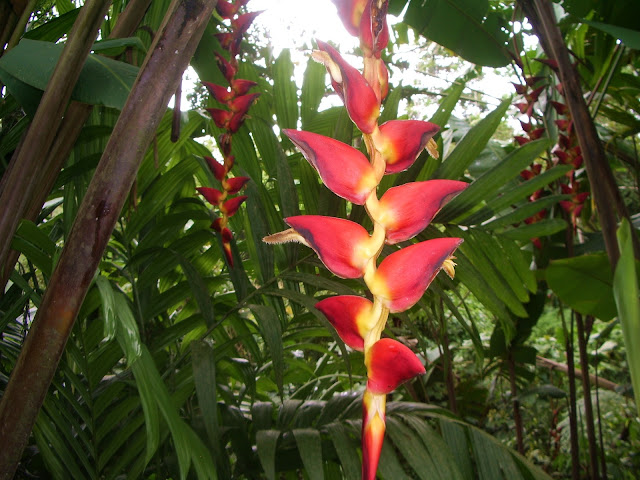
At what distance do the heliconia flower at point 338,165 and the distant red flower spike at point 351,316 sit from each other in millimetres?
45

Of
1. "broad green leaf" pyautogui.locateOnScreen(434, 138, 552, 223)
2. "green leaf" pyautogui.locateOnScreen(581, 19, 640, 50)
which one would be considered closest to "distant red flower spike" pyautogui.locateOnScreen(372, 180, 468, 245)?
"broad green leaf" pyautogui.locateOnScreen(434, 138, 552, 223)

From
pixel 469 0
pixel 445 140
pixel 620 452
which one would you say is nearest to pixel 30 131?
pixel 445 140

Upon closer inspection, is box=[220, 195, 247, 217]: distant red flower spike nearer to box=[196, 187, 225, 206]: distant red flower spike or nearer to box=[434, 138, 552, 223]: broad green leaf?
box=[196, 187, 225, 206]: distant red flower spike

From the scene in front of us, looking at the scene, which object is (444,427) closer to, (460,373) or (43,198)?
(43,198)

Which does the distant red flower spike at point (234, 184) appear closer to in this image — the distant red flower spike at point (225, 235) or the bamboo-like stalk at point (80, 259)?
the distant red flower spike at point (225, 235)

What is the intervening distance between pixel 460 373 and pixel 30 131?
266 cm

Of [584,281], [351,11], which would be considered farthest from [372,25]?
[584,281]

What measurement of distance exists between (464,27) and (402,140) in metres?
1.24

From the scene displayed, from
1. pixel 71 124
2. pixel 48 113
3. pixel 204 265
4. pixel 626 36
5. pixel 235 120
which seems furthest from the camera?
pixel 204 265

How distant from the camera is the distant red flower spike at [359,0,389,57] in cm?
24

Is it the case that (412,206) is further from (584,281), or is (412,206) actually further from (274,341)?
(584,281)

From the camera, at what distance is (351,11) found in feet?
0.80

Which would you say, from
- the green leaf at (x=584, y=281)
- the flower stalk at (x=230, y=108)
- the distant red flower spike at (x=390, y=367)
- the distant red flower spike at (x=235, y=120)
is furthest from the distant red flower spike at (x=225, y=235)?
the green leaf at (x=584, y=281)

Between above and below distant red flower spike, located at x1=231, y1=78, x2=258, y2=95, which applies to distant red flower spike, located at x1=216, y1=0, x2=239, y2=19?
above
